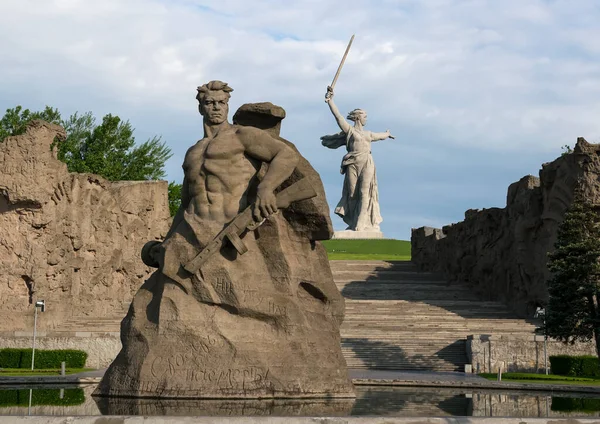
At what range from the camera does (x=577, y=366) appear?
21.5 metres

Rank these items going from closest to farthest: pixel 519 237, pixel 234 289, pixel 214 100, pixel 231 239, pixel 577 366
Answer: pixel 231 239, pixel 234 289, pixel 214 100, pixel 577 366, pixel 519 237

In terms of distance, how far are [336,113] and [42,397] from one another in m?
40.8

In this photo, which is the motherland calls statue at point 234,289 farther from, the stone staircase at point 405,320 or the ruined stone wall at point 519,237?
the ruined stone wall at point 519,237

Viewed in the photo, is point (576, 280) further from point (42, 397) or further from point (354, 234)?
point (354, 234)

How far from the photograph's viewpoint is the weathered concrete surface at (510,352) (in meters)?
21.9

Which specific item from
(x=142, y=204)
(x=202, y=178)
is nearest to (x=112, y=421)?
(x=202, y=178)

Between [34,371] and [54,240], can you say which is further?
[54,240]

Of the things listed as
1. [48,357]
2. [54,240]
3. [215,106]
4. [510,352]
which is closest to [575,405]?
[215,106]

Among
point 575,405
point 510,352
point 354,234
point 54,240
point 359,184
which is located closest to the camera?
point 575,405

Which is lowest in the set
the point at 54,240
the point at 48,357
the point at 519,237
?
the point at 48,357

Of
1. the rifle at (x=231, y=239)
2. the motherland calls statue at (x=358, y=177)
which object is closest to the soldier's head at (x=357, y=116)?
the motherland calls statue at (x=358, y=177)

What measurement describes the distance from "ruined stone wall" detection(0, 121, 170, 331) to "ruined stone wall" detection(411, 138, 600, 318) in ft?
41.5

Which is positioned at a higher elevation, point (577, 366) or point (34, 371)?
point (577, 366)

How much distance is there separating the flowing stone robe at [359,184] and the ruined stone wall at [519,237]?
10741 millimetres
